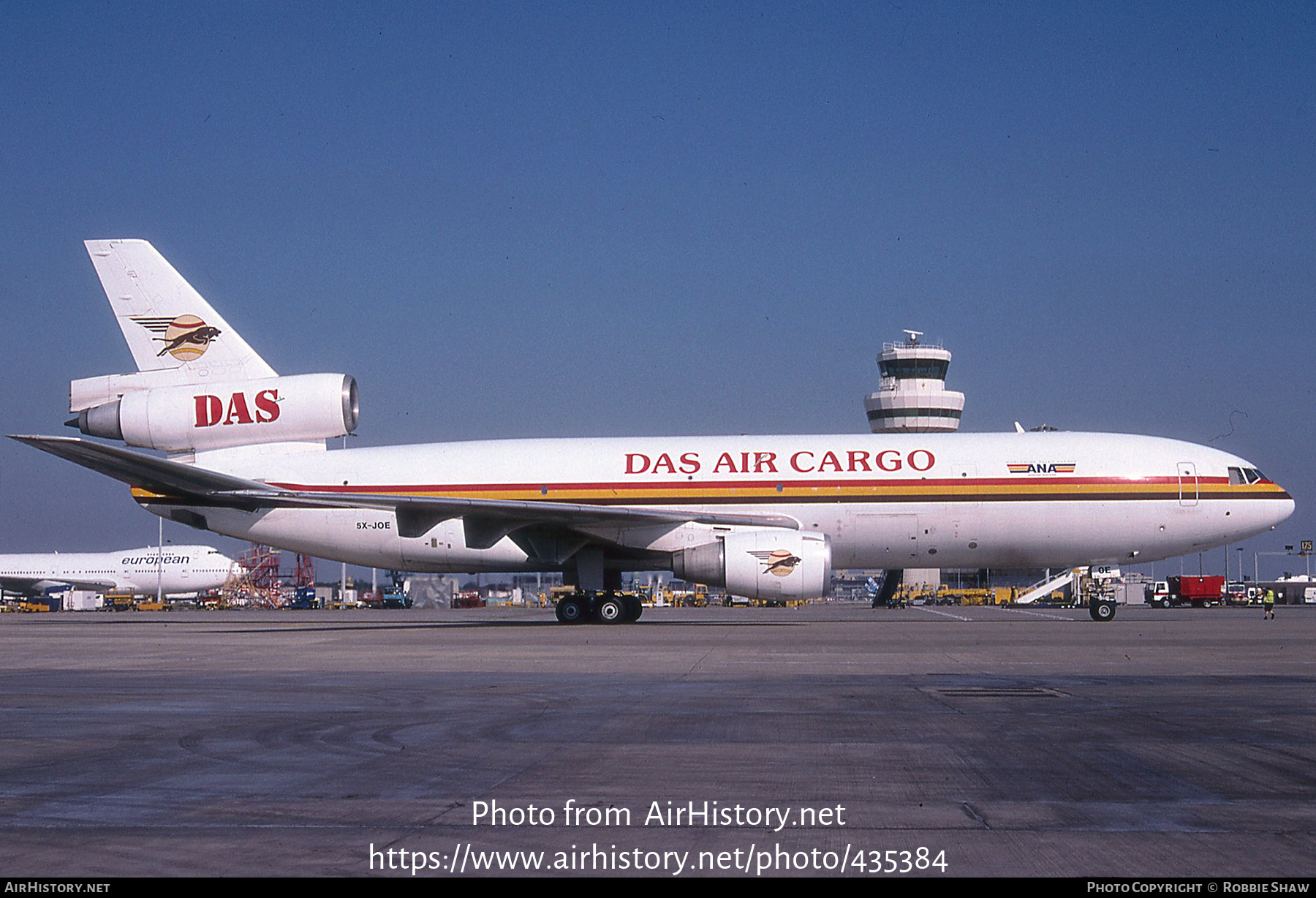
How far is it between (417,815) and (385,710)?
5.14 metres

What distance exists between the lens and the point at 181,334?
94.5 ft

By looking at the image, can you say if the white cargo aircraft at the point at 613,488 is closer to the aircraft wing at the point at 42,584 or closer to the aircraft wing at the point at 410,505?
the aircraft wing at the point at 410,505

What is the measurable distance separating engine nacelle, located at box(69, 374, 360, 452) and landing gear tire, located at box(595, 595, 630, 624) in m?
7.44

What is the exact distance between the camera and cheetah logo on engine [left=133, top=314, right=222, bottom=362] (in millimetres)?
28766

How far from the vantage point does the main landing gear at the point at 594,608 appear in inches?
1119

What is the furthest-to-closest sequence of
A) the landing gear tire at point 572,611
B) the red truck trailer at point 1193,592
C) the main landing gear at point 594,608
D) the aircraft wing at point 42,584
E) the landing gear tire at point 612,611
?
the aircraft wing at point 42,584 → the red truck trailer at point 1193,592 → the landing gear tire at point 572,611 → the main landing gear at point 594,608 → the landing gear tire at point 612,611

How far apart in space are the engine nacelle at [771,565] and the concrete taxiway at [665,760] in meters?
8.32

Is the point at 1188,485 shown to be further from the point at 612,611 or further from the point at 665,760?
the point at 665,760

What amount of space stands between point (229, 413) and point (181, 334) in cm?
215

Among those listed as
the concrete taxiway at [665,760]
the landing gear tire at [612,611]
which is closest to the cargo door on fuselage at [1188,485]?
the concrete taxiway at [665,760]

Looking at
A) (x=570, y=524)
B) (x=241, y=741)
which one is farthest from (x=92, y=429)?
(x=241, y=741)

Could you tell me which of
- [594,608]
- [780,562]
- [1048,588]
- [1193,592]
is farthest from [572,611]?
[1193,592]

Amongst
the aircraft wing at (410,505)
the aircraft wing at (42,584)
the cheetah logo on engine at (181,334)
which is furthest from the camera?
the aircraft wing at (42,584)

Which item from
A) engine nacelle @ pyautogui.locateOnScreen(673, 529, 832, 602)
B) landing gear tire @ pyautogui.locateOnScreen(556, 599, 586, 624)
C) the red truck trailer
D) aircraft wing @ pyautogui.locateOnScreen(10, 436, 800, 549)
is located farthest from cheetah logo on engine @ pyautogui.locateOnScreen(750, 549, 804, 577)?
the red truck trailer
